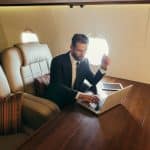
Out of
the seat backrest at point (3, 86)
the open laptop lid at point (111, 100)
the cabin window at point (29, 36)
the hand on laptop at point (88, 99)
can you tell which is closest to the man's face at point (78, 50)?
the hand on laptop at point (88, 99)

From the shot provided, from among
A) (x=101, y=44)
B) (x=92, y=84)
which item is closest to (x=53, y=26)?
(x=101, y=44)

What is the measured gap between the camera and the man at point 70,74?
179cm

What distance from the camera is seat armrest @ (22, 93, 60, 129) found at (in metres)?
1.67

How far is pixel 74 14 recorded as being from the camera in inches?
96.8

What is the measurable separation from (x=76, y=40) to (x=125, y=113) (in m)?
0.73

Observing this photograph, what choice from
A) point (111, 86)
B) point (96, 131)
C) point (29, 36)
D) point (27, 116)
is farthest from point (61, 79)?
point (29, 36)

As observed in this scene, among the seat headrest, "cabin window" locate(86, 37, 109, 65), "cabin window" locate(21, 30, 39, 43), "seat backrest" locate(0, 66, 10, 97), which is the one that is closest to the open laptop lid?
"cabin window" locate(86, 37, 109, 65)

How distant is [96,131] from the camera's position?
52.9 inches

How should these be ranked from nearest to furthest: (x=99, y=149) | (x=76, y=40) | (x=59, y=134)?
(x=99, y=149) → (x=59, y=134) → (x=76, y=40)

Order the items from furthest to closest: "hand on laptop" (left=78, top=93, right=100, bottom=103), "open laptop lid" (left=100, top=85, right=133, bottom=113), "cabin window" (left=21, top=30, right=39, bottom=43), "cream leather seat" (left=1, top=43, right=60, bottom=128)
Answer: "cabin window" (left=21, top=30, right=39, bottom=43)
"cream leather seat" (left=1, top=43, right=60, bottom=128)
"hand on laptop" (left=78, top=93, right=100, bottom=103)
"open laptop lid" (left=100, top=85, right=133, bottom=113)

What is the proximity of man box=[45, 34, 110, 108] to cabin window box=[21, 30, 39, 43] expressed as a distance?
101 cm

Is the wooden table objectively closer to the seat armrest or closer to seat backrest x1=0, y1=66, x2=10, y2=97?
the seat armrest

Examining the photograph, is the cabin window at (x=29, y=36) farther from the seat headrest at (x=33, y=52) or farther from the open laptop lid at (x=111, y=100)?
the open laptop lid at (x=111, y=100)

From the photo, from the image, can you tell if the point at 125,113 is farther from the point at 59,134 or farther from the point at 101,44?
the point at 101,44
